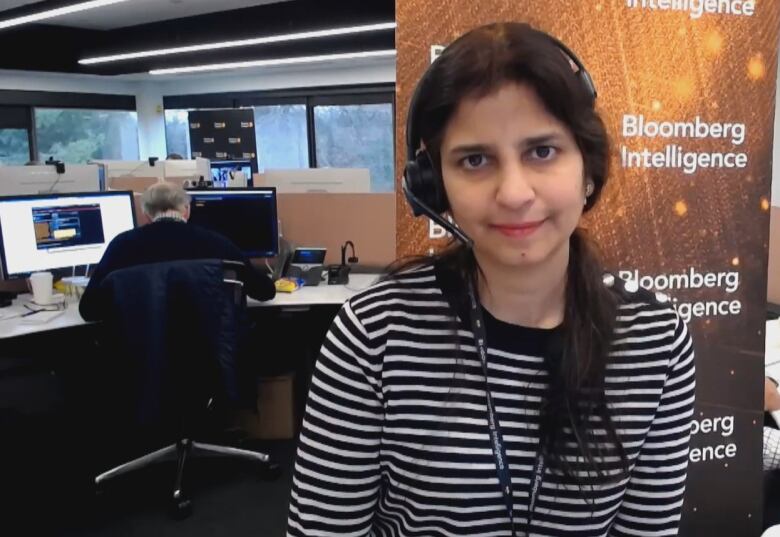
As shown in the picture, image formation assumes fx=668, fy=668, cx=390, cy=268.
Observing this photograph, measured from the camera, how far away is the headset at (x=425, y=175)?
823 mm

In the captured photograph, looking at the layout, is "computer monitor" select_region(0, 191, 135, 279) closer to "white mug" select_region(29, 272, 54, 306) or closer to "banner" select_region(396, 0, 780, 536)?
"white mug" select_region(29, 272, 54, 306)

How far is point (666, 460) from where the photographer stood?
0.92 metres

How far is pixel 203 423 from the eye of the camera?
10.7 ft

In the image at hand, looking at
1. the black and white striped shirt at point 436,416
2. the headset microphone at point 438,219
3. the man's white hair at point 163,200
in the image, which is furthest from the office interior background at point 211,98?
the headset microphone at point 438,219

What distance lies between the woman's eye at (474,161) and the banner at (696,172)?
58 centimetres

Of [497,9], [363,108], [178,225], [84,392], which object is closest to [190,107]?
[363,108]

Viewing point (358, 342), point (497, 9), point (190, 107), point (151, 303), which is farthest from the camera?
point (190, 107)

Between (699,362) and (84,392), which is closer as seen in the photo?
(699,362)

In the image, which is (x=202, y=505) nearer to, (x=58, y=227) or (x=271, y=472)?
(x=271, y=472)

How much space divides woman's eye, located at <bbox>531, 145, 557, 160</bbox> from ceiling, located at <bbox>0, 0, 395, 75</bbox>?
17.2 feet

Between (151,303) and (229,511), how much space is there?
874 millimetres

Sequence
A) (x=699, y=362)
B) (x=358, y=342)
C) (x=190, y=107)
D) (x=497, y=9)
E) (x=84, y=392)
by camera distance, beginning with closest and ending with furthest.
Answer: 1. (x=358, y=342)
2. (x=497, y=9)
3. (x=699, y=362)
4. (x=84, y=392)
5. (x=190, y=107)

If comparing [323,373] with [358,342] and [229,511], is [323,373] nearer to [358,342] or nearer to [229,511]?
[358,342]

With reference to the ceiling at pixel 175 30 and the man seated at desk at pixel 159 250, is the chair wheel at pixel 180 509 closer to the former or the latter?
the man seated at desk at pixel 159 250
